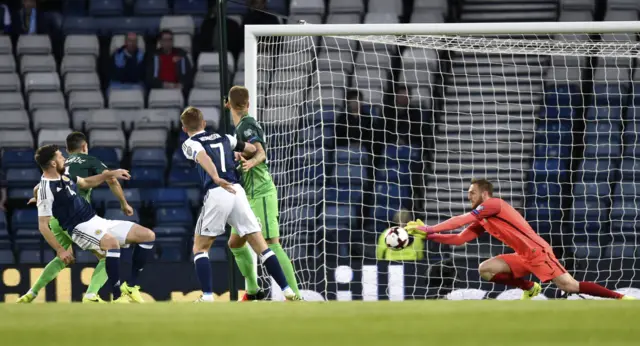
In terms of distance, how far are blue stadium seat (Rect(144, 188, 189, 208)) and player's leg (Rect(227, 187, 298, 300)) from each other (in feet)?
14.9

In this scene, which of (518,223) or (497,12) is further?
(497,12)

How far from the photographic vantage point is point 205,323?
5695 millimetres

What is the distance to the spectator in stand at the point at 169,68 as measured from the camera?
45.4 feet

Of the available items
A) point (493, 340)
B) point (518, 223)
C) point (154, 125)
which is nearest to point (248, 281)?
point (518, 223)

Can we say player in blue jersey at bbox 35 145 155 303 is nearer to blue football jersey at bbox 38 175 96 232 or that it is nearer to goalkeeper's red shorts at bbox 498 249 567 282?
blue football jersey at bbox 38 175 96 232

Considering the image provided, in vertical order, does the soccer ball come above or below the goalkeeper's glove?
below

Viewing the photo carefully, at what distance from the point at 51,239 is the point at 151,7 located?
21.7 ft

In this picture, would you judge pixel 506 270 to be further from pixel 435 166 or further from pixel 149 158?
pixel 149 158

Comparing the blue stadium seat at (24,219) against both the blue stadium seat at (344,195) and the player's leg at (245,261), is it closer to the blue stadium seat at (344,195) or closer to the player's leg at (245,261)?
the blue stadium seat at (344,195)

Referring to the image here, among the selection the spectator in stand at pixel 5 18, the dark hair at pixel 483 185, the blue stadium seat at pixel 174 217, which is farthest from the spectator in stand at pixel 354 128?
the spectator in stand at pixel 5 18

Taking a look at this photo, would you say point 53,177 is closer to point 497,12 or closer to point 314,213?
point 314,213

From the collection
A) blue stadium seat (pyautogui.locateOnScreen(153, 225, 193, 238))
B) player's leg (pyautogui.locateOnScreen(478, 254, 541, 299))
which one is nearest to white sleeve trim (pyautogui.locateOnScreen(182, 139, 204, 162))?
player's leg (pyautogui.locateOnScreen(478, 254, 541, 299))

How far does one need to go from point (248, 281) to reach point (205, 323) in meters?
3.13

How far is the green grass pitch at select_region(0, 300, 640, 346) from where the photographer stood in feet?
17.2
